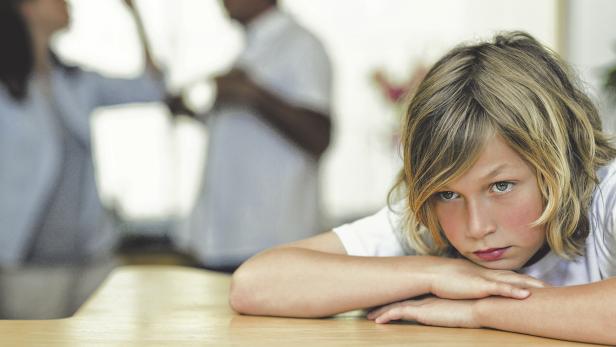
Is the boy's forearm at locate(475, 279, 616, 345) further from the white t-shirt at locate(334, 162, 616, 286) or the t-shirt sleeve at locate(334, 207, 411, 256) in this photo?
the t-shirt sleeve at locate(334, 207, 411, 256)

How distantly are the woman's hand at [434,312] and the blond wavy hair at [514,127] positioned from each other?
3.9 inches

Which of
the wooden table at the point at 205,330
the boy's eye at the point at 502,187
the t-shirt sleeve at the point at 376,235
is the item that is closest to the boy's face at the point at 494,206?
the boy's eye at the point at 502,187

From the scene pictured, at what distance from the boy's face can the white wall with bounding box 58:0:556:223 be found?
2.37 meters

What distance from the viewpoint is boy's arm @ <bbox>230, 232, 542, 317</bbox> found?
97 centimetres

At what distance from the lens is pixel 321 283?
1.02 metres

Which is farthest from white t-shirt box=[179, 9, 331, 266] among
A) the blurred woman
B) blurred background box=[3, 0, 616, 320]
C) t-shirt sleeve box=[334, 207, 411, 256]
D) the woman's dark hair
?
t-shirt sleeve box=[334, 207, 411, 256]

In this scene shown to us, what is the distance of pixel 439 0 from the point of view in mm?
3475

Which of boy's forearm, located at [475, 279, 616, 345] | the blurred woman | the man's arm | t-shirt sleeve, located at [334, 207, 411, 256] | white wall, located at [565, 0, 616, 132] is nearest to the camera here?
boy's forearm, located at [475, 279, 616, 345]

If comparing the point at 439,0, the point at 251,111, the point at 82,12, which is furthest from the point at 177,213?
the point at 439,0

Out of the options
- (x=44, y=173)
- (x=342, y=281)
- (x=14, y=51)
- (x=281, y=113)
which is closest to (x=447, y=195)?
(x=342, y=281)

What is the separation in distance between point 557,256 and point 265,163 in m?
1.92

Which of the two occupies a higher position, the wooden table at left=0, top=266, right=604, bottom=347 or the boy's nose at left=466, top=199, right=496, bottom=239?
the boy's nose at left=466, top=199, right=496, bottom=239

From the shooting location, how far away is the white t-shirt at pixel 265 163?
2.91 metres

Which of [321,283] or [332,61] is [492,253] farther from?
[332,61]
